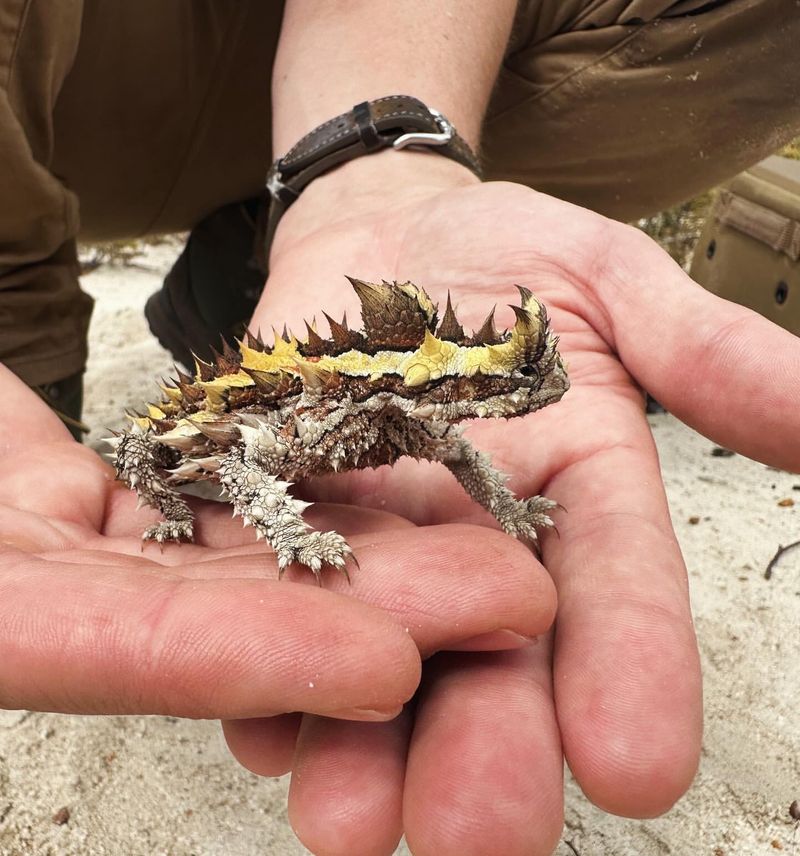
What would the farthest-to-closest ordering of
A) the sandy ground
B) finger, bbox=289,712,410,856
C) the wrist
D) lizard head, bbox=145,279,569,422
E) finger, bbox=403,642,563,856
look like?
1. the wrist
2. the sandy ground
3. lizard head, bbox=145,279,569,422
4. finger, bbox=289,712,410,856
5. finger, bbox=403,642,563,856

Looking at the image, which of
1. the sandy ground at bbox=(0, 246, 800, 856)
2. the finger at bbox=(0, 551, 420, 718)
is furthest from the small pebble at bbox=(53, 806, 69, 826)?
the finger at bbox=(0, 551, 420, 718)

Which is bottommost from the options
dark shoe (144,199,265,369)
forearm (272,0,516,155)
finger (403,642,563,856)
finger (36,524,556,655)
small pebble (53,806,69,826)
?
small pebble (53,806,69,826)

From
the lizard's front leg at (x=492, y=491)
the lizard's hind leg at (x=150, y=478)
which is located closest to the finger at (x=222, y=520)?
the lizard's hind leg at (x=150, y=478)

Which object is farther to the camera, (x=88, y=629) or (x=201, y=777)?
(x=201, y=777)

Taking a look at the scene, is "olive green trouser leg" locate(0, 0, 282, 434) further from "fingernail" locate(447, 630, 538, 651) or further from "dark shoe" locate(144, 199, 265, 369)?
"fingernail" locate(447, 630, 538, 651)

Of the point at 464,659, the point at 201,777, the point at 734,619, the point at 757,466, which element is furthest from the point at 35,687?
the point at 757,466

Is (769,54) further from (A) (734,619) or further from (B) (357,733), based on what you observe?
(B) (357,733)
